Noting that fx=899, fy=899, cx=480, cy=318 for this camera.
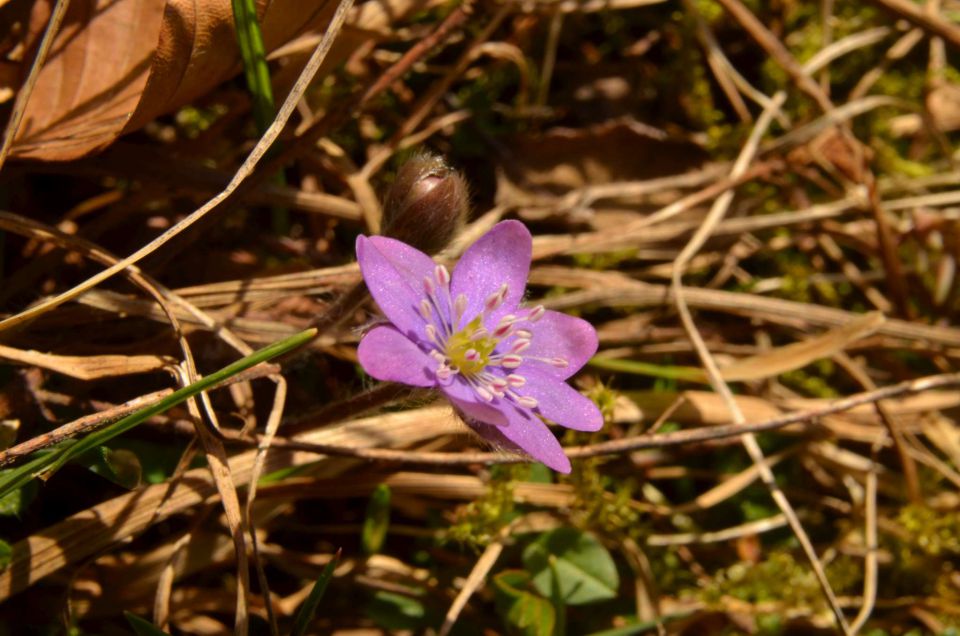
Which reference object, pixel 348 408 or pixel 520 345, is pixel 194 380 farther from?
pixel 520 345

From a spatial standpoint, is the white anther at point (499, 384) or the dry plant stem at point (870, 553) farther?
the dry plant stem at point (870, 553)

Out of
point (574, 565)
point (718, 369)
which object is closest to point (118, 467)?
point (574, 565)

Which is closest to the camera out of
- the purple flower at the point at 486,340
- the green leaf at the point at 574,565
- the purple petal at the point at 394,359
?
the purple petal at the point at 394,359

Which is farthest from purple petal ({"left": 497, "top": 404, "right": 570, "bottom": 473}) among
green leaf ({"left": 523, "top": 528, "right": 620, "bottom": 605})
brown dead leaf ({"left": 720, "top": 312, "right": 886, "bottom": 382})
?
brown dead leaf ({"left": 720, "top": 312, "right": 886, "bottom": 382})

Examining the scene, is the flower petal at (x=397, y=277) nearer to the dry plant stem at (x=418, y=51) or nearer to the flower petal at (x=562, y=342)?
the flower petal at (x=562, y=342)

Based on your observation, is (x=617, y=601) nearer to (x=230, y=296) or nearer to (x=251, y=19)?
(x=230, y=296)

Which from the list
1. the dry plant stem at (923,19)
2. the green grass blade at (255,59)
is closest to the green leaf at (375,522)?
the green grass blade at (255,59)

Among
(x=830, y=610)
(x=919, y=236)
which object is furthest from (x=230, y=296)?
(x=919, y=236)
